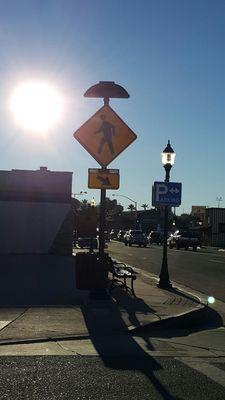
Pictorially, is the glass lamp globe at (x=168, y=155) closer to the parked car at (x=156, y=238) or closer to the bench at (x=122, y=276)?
the bench at (x=122, y=276)

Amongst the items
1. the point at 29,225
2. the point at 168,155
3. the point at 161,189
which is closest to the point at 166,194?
the point at 161,189

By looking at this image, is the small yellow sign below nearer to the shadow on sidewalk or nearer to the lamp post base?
the shadow on sidewalk

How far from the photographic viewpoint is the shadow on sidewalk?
8289 millimetres

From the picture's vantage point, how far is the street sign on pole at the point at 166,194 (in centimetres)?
1927

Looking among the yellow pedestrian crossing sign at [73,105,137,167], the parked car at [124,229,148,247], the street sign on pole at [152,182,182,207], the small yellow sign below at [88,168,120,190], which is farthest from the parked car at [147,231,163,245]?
the yellow pedestrian crossing sign at [73,105,137,167]

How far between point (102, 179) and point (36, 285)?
498cm

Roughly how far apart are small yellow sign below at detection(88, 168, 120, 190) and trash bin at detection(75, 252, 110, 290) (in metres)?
1.59

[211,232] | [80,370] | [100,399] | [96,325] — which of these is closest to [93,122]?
[96,325]

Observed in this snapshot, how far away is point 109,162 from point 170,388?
298 inches

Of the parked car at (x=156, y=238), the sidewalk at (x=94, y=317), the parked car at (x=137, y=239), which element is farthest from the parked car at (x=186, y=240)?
the sidewalk at (x=94, y=317)

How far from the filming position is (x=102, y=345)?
387 inches

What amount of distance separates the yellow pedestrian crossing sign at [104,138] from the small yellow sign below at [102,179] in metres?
0.20

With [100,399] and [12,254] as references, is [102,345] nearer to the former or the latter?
[100,399]

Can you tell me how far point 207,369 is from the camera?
8438 millimetres
